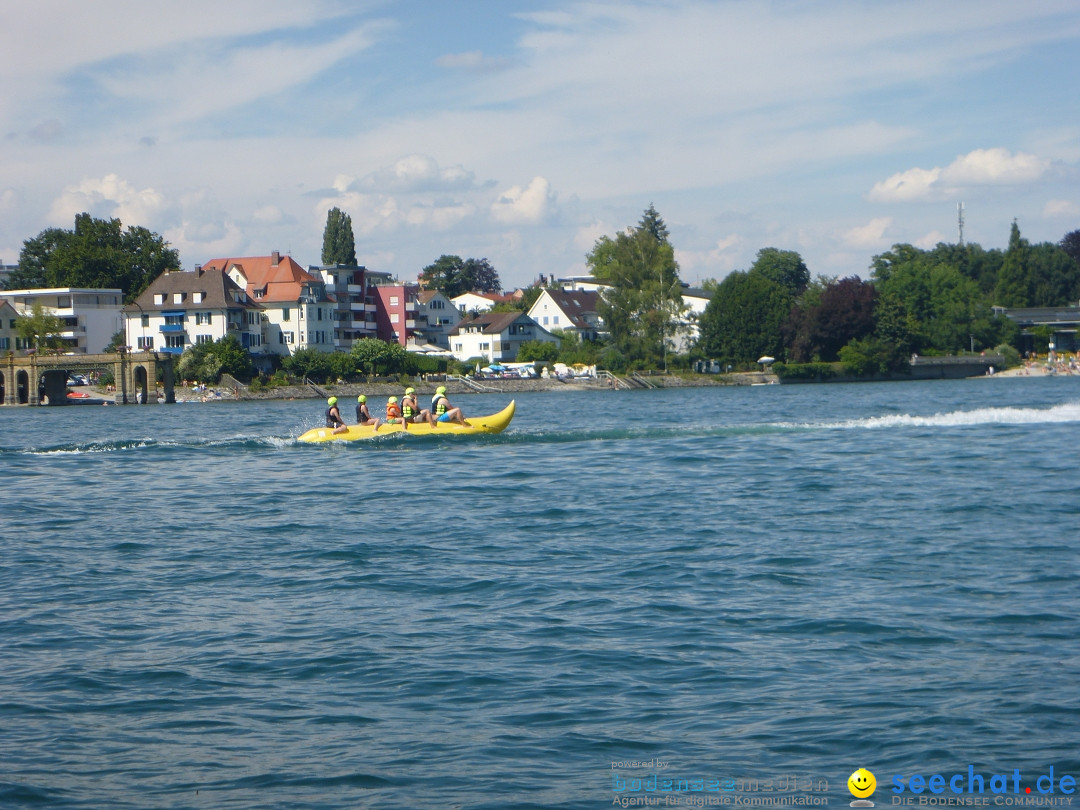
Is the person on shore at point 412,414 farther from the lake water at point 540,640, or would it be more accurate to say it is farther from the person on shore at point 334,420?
the lake water at point 540,640

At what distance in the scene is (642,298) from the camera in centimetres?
8550

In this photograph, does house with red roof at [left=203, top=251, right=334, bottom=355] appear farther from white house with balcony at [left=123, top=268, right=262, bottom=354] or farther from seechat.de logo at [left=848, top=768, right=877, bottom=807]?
seechat.de logo at [left=848, top=768, right=877, bottom=807]

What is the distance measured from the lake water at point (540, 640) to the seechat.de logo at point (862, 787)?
114mm

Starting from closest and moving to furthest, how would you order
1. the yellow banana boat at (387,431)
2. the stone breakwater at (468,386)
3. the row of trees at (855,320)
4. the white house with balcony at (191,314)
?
the yellow banana boat at (387,431) → the stone breakwater at (468,386) → the white house with balcony at (191,314) → the row of trees at (855,320)

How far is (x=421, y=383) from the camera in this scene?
80.5 metres

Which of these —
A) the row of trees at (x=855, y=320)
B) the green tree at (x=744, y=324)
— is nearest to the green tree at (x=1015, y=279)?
the row of trees at (x=855, y=320)

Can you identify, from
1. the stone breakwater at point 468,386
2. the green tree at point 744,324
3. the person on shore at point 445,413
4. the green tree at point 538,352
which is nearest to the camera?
the person on shore at point 445,413

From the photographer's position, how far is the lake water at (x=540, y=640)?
760cm

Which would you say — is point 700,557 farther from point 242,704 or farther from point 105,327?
point 105,327

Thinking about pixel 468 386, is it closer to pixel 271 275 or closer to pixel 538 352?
pixel 538 352

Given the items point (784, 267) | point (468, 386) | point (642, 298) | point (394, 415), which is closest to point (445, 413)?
point (394, 415)

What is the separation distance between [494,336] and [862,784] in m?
95.5

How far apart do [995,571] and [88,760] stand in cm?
978

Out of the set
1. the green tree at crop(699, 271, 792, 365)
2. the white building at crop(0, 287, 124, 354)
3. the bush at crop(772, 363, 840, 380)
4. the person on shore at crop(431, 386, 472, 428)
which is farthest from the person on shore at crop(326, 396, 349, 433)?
the white building at crop(0, 287, 124, 354)
